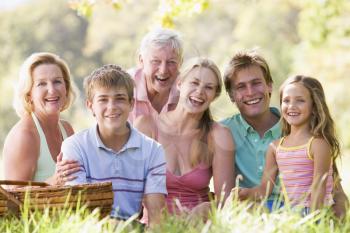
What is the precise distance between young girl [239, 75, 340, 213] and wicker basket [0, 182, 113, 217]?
3.75 feet

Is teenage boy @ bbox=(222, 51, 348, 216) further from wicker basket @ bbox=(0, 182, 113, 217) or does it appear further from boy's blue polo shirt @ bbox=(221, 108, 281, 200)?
wicker basket @ bbox=(0, 182, 113, 217)

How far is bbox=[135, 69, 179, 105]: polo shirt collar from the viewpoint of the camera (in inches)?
224

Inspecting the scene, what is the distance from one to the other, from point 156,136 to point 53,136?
664 mm

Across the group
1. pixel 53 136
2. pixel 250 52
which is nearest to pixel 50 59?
pixel 53 136

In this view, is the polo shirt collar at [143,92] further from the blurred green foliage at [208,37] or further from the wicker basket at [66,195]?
the blurred green foliage at [208,37]

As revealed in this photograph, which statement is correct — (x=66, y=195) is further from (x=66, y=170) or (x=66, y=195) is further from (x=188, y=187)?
(x=188, y=187)

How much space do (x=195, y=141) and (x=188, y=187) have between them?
0.29 metres

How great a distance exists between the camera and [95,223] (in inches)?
162

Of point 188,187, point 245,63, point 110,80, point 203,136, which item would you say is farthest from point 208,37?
point 110,80

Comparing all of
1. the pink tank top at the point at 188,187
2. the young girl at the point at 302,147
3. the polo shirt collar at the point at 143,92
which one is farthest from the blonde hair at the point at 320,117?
the polo shirt collar at the point at 143,92

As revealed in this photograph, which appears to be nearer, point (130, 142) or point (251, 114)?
point (130, 142)

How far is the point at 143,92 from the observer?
5.77 m

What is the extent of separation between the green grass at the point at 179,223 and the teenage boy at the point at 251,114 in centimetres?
115

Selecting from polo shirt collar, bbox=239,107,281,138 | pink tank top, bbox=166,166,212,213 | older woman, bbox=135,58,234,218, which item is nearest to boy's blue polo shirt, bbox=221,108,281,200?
polo shirt collar, bbox=239,107,281,138
